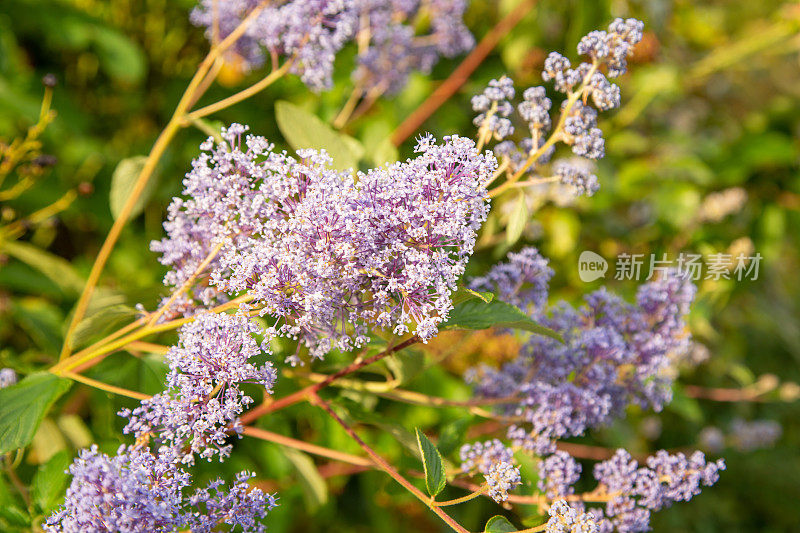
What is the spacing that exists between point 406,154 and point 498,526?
1174 mm

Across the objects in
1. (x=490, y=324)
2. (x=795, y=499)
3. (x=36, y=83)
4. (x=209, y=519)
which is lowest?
(x=209, y=519)

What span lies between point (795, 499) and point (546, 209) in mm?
2022

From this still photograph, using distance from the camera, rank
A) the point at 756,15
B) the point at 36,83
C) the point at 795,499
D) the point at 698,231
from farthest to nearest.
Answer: the point at 756,15 → the point at 795,499 → the point at 698,231 → the point at 36,83

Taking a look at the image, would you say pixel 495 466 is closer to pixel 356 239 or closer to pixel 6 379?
pixel 356 239

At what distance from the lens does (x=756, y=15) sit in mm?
3555

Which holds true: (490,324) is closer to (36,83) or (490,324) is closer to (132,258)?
(132,258)

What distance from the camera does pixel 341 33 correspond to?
3.92 feet

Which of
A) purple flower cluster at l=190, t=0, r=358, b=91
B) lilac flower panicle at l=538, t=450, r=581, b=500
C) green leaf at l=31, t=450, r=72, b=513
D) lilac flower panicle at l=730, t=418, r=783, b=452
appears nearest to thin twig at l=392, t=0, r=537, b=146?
purple flower cluster at l=190, t=0, r=358, b=91

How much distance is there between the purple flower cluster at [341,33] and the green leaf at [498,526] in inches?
34.0

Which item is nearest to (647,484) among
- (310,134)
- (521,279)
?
(521,279)

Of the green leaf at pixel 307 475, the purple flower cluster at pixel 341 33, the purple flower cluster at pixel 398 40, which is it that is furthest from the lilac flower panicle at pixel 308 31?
the green leaf at pixel 307 475

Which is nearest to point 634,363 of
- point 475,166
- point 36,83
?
point 475,166

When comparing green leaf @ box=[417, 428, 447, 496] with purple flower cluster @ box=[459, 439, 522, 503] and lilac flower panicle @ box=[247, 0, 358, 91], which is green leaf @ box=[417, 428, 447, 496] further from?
lilac flower panicle @ box=[247, 0, 358, 91]

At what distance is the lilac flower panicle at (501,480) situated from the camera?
87 cm
